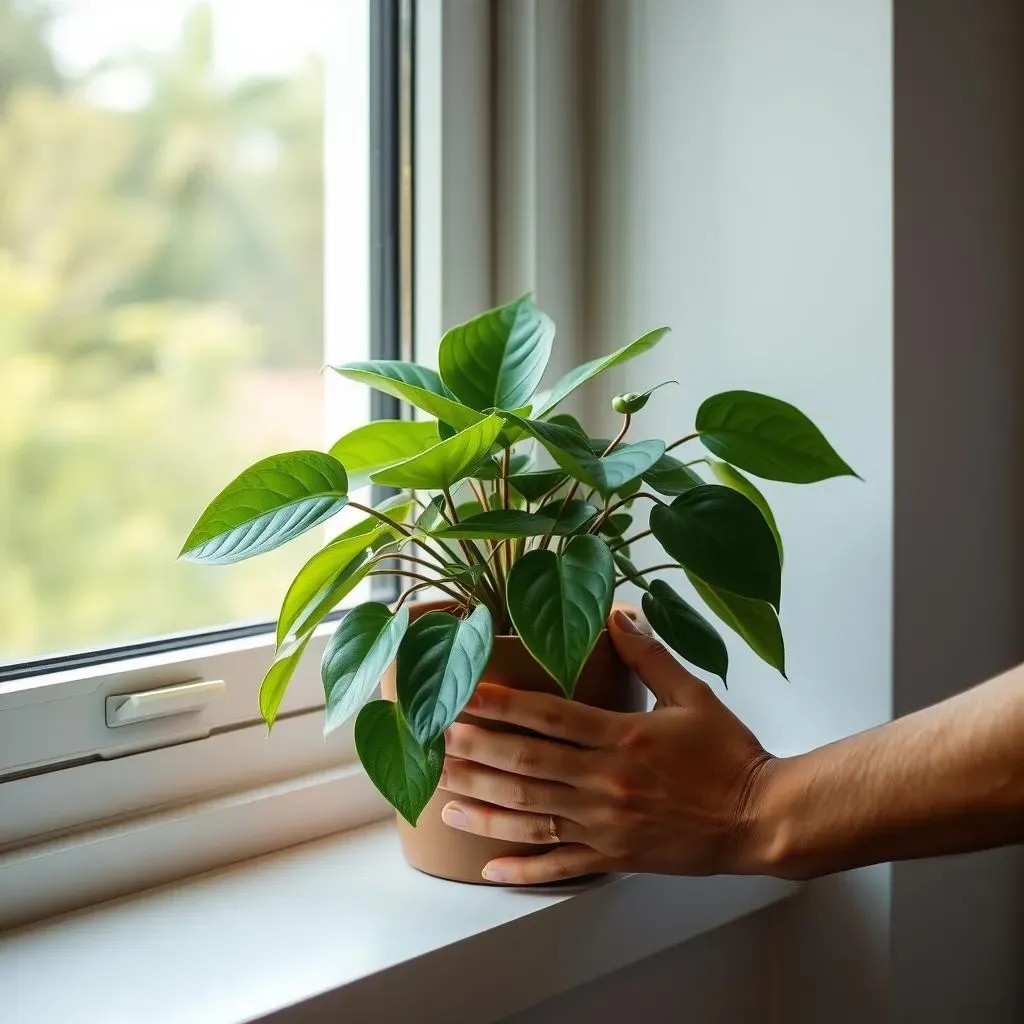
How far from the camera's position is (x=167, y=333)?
93cm

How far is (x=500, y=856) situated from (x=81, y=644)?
1.25 feet

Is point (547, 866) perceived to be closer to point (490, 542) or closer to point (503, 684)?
point (503, 684)

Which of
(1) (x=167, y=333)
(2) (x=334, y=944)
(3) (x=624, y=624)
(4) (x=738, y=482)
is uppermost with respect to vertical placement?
(1) (x=167, y=333)

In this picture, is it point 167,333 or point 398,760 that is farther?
point 167,333

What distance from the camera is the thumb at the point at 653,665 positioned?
0.76 m

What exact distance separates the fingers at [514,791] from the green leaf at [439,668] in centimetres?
10

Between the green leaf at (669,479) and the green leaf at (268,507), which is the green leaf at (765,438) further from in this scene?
the green leaf at (268,507)

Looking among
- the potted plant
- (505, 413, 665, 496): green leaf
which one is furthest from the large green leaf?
(505, 413, 665, 496): green leaf

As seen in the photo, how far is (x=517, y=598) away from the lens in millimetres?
642

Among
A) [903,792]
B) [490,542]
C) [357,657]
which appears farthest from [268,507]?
[903,792]

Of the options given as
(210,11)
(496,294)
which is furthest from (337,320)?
(210,11)

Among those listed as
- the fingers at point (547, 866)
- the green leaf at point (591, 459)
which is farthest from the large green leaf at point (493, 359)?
the fingers at point (547, 866)

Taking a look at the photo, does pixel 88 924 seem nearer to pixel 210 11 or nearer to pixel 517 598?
pixel 517 598

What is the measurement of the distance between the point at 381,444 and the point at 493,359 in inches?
4.0
